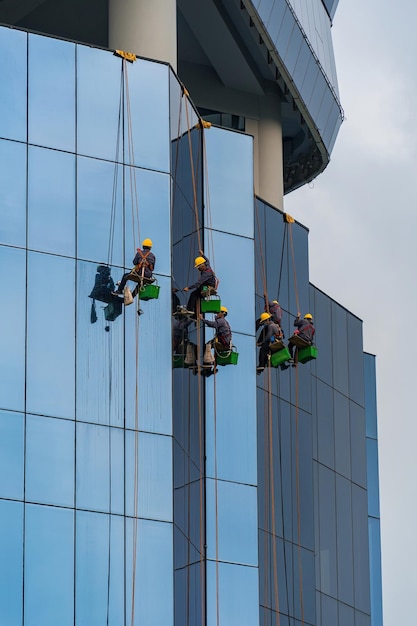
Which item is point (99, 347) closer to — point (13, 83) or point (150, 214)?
point (150, 214)

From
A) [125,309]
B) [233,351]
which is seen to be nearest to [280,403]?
[233,351]

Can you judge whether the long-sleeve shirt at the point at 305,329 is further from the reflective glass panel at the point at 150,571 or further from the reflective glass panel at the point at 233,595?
the reflective glass panel at the point at 150,571

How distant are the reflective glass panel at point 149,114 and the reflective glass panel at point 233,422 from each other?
169 inches

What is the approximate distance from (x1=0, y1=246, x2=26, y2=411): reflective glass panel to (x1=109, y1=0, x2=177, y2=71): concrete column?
27.8 ft

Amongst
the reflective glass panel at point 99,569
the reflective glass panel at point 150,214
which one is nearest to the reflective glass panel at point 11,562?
the reflective glass panel at point 99,569

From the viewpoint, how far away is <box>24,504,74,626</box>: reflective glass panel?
4262 centimetres

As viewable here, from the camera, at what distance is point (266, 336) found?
166 feet

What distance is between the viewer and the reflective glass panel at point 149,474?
147 feet

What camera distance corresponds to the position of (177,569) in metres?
45.8

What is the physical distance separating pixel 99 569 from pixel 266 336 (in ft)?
31.4

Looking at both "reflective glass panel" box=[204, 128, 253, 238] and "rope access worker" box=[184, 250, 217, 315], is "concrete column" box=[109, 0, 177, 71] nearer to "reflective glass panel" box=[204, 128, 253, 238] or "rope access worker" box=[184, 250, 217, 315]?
"reflective glass panel" box=[204, 128, 253, 238]

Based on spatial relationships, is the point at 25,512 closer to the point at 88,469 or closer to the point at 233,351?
the point at 88,469

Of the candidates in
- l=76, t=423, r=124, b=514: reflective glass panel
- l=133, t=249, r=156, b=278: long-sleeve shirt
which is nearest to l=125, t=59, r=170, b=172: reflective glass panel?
l=133, t=249, r=156, b=278: long-sleeve shirt

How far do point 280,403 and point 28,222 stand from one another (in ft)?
39.4
